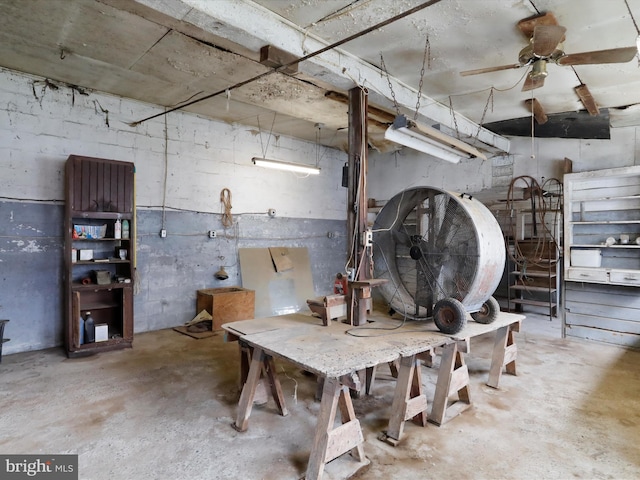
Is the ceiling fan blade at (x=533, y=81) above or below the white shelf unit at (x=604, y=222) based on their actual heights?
above

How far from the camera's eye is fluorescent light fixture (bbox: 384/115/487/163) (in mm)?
2893

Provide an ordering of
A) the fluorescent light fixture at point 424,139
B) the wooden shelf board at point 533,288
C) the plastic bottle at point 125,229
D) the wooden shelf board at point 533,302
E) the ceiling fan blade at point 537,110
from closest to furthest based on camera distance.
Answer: the fluorescent light fixture at point 424,139, the plastic bottle at point 125,229, the ceiling fan blade at point 537,110, the wooden shelf board at point 533,302, the wooden shelf board at point 533,288

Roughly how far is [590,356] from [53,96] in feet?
21.5

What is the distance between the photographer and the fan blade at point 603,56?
2.55 metres

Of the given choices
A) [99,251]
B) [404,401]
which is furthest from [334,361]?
[99,251]

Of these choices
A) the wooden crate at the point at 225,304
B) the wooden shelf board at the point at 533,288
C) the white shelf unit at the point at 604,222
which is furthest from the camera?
the wooden shelf board at the point at 533,288

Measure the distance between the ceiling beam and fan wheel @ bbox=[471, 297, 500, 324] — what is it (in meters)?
2.23

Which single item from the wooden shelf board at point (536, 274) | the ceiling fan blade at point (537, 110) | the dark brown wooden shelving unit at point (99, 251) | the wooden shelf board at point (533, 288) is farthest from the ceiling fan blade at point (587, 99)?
the dark brown wooden shelving unit at point (99, 251)

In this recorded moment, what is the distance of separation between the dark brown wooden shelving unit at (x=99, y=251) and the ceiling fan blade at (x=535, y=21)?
13.2 ft

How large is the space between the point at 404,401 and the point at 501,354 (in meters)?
1.37

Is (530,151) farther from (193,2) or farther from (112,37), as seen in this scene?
(112,37)

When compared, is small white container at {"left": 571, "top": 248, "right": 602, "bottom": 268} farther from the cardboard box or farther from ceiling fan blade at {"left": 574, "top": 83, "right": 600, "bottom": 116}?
the cardboard box

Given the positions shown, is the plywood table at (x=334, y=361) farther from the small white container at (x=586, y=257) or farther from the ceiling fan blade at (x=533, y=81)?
the small white container at (x=586, y=257)

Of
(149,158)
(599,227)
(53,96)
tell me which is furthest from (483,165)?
(53,96)
